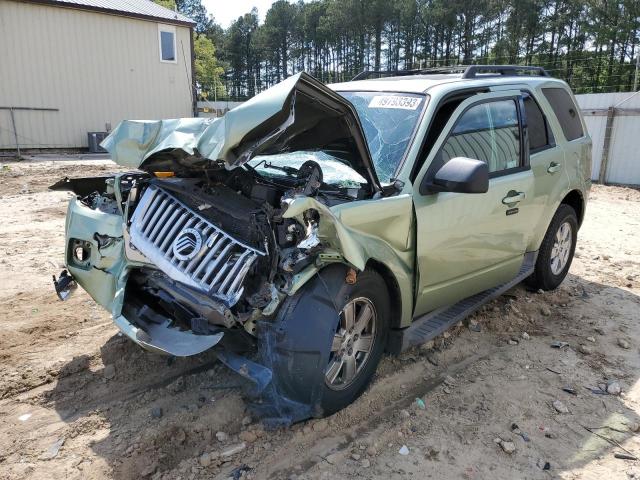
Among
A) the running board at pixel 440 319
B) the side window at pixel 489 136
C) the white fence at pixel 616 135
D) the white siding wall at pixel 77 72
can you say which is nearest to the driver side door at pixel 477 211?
the side window at pixel 489 136

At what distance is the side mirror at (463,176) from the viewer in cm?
309

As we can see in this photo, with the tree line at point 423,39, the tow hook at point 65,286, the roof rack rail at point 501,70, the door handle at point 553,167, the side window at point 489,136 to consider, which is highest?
the tree line at point 423,39

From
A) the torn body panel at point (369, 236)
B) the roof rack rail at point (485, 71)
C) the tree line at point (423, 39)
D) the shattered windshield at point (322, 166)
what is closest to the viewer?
the torn body panel at point (369, 236)

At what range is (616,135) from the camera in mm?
13000

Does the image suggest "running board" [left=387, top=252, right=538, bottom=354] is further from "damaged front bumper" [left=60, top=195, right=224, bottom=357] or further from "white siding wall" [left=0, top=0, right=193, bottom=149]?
"white siding wall" [left=0, top=0, right=193, bottom=149]

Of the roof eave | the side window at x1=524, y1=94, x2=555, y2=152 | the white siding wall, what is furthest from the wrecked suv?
the roof eave

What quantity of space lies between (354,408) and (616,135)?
12.7m

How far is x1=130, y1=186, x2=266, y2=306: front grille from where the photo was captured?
8.96 ft

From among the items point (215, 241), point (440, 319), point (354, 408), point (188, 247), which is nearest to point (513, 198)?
point (440, 319)

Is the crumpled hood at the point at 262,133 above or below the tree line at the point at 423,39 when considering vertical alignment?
Result: below

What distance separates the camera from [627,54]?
103ft

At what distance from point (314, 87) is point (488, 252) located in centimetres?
203

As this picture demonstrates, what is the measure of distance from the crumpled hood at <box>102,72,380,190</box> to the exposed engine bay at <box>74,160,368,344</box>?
18 centimetres

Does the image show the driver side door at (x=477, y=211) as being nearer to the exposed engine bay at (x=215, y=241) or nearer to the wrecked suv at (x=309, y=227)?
the wrecked suv at (x=309, y=227)
